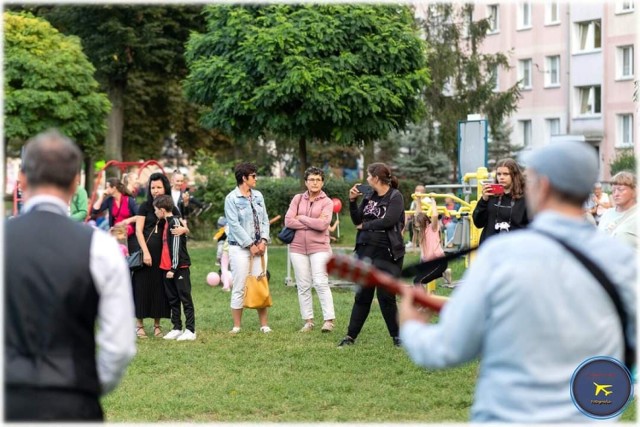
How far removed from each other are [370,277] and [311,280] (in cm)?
1014

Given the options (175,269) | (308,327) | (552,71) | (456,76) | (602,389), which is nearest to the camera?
(602,389)

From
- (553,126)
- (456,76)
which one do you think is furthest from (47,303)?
(553,126)

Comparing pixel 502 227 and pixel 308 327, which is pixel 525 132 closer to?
pixel 308 327

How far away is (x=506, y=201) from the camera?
33.1ft

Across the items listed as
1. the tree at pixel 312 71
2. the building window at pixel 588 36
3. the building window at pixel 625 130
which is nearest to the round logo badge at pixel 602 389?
the tree at pixel 312 71

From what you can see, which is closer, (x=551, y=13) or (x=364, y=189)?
(x=364, y=189)

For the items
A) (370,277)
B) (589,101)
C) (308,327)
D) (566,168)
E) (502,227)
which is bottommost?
(308,327)

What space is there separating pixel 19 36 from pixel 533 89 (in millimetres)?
33154

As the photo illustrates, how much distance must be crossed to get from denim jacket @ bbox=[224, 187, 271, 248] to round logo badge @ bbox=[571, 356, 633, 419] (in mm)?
6705

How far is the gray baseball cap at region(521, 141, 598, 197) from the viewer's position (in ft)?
12.7

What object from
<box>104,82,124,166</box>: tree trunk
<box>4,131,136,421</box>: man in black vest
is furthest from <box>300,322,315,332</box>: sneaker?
<box>104,82,124,166</box>: tree trunk

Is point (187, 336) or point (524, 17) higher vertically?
point (524, 17)

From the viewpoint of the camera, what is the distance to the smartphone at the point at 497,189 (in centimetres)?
1003

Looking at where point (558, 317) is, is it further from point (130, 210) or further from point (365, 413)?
point (130, 210)
